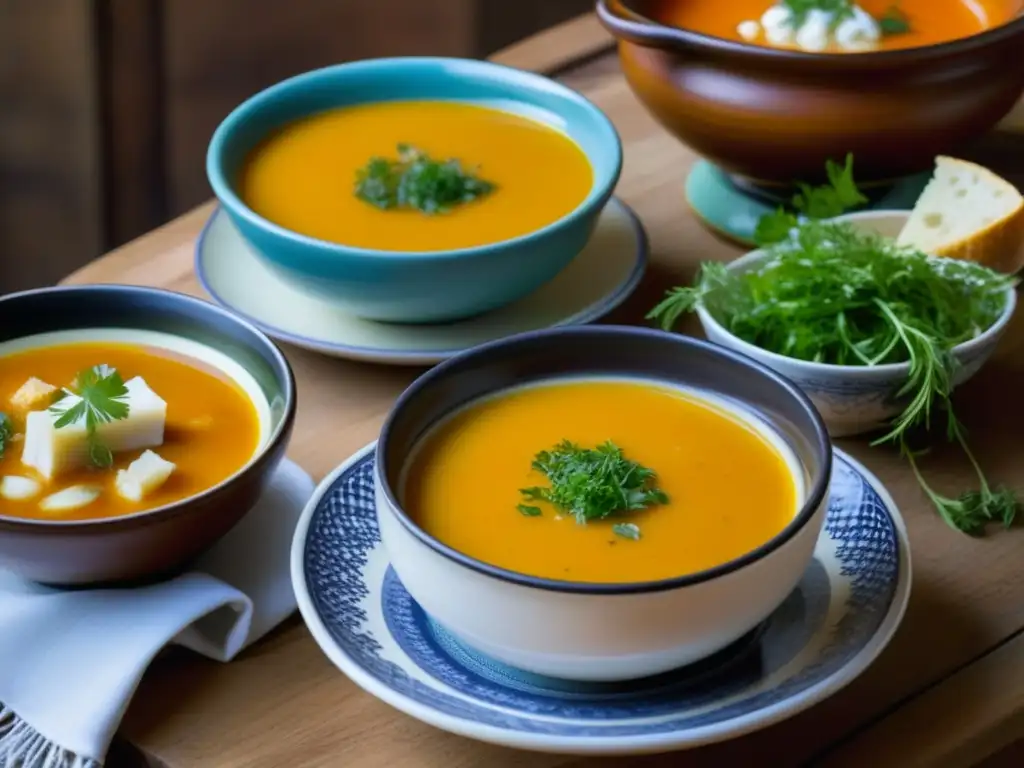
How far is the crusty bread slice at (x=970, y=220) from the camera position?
1552 millimetres

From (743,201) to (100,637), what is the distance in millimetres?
979

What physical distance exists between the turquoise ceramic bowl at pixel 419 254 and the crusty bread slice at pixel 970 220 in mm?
339

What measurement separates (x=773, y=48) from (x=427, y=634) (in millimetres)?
807

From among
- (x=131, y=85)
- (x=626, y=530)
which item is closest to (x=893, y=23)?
(x=626, y=530)

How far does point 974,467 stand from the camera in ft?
4.68

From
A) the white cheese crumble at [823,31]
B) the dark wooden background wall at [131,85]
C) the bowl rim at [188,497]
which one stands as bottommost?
the dark wooden background wall at [131,85]

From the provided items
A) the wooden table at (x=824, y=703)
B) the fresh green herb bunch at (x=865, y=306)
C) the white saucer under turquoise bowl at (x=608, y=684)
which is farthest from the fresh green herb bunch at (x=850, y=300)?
the white saucer under turquoise bowl at (x=608, y=684)

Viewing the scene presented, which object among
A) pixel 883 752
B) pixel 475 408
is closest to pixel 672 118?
pixel 475 408

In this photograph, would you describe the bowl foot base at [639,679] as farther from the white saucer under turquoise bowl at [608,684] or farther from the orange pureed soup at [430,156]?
the orange pureed soup at [430,156]

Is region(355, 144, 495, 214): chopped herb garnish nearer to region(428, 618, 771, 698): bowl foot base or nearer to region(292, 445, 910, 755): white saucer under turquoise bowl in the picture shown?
region(292, 445, 910, 755): white saucer under turquoise bowl

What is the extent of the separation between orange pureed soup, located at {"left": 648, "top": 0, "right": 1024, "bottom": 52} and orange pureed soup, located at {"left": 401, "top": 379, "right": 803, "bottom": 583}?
0.77 meters

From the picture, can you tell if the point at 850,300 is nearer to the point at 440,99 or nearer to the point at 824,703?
the point at 824,703

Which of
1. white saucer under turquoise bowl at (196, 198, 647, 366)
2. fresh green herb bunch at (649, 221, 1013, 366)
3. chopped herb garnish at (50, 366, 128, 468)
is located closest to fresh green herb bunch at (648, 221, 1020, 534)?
fresh green herb bunch at (649, 221, 1013, 366)

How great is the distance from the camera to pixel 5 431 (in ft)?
4.06
